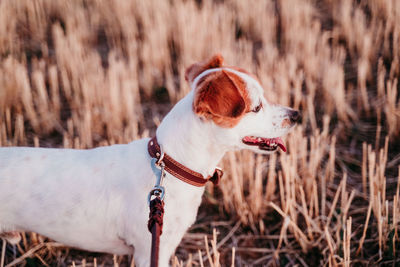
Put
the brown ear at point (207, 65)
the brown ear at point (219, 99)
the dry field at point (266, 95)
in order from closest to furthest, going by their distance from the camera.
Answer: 1. the brown ear at point (219, 99)
2. the brown ear at point (207, 65)
3. the dry field at point (266, 95)

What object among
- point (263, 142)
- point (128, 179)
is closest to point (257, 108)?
point (263, 142)

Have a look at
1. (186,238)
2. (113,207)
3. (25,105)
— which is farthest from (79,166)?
(25,105)

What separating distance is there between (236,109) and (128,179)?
792 mm

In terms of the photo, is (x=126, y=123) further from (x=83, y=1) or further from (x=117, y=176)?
(x=83, y=1)

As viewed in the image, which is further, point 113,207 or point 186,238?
point 186,238

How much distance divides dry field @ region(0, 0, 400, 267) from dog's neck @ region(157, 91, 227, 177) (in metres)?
0.49

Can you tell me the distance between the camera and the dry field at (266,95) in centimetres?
252

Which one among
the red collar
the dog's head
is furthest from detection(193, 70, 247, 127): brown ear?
the red collar

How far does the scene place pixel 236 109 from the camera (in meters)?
1.72

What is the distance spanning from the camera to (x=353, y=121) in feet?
12.4

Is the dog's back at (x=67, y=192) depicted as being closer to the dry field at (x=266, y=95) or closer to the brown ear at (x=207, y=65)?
the dry field at (x=266, y=95)

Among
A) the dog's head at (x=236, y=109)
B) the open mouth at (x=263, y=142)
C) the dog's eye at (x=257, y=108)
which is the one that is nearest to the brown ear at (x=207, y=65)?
the dog's head at (x=236, y=109)

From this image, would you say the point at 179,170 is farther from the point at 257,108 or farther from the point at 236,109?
the point at 257,108

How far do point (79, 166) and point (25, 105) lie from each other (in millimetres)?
2427
